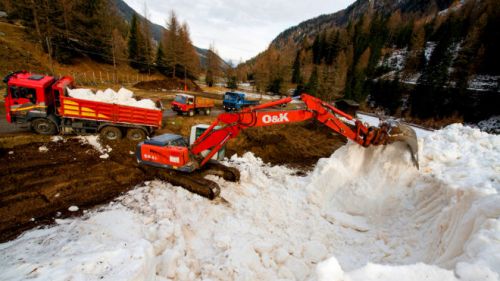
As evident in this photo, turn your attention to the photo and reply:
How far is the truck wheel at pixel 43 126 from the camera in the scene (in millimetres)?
11305

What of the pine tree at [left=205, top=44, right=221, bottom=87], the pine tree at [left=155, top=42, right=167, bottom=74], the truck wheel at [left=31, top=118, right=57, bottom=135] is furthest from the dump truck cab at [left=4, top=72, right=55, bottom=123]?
the pine tree at [left=205, top=44, right=221, bottom=87]

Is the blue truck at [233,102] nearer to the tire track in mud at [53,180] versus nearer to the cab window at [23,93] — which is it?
the tire track in mud at [53,180]

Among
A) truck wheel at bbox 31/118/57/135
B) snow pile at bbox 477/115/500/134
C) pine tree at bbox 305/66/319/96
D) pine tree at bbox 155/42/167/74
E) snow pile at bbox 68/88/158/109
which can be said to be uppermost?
pine tree at bbox 155/42/167/74

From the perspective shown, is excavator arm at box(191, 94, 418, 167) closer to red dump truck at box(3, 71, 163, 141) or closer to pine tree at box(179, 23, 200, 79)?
red dump truck at box(3, 71, 163, 141)

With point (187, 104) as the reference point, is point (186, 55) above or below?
above

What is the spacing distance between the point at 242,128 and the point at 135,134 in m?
7.58

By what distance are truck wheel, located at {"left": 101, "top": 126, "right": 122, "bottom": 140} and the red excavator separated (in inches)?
190

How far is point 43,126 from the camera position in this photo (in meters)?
11.5

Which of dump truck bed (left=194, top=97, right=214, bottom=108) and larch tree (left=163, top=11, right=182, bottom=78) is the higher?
larch tree (left=163, top=11, right=182, bottom=78)

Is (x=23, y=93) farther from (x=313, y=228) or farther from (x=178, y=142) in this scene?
(x=313, y=228)

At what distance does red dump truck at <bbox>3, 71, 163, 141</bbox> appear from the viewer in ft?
36.1

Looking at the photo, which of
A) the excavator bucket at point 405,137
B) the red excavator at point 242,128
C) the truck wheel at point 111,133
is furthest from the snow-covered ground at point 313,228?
the truck wheel at point 111,133

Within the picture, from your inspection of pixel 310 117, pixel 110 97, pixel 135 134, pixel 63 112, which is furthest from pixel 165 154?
pixel 63 112

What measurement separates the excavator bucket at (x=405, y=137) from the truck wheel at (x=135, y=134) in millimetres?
11902
